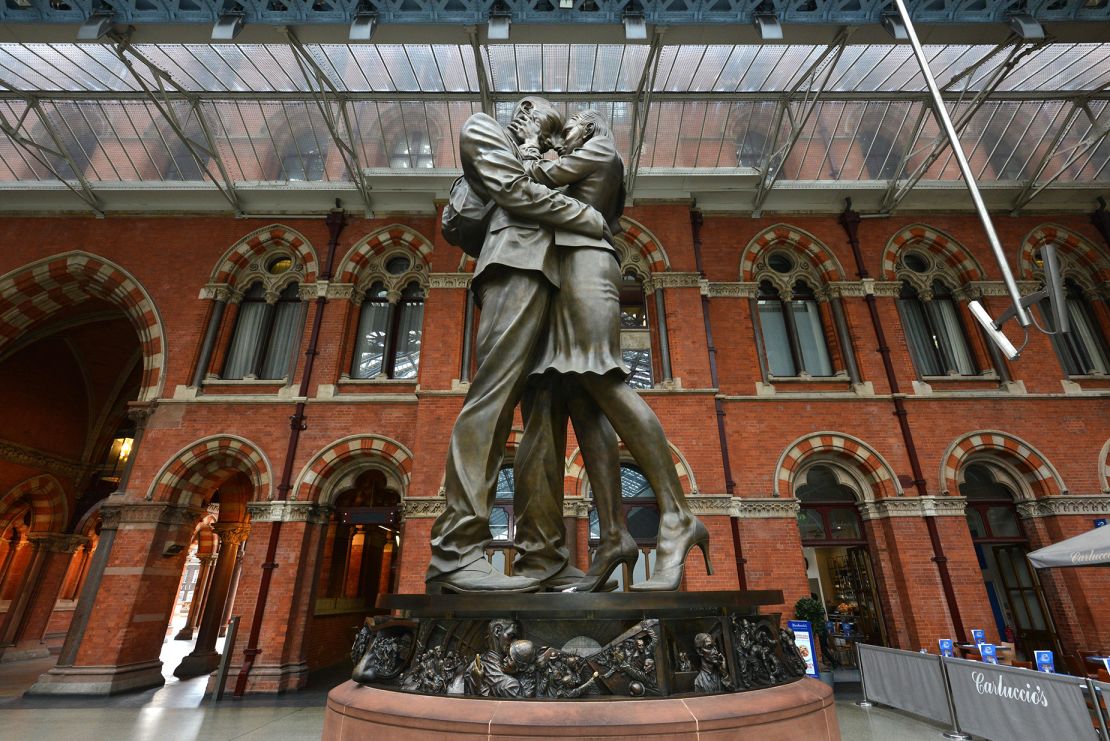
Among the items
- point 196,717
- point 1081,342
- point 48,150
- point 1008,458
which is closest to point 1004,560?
point 1008,458

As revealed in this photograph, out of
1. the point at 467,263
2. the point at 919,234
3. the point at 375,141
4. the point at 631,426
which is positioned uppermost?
the point at 375,141

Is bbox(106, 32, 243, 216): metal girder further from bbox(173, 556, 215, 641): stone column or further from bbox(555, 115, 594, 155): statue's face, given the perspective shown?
bbox(173, 556, 215, 641): stone column

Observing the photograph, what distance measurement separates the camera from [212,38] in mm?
7992

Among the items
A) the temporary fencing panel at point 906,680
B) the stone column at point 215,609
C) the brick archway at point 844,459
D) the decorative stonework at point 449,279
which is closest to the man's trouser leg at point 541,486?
the temporary fencing panel at point 906,680

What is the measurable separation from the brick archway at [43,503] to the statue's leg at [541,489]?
57.6 ft

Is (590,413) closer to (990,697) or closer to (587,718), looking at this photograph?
(587,718)

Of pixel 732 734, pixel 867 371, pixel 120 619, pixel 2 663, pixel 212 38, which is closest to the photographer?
pixel 732 734

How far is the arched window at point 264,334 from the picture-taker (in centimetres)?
1130

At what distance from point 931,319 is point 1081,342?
3.08 meters

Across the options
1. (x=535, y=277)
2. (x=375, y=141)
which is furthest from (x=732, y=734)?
(x=375, y=141)

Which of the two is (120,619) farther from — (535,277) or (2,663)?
(535,277)

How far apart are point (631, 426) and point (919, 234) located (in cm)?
1227

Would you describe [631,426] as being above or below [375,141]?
below

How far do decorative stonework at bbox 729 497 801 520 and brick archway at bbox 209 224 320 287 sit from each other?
9419 mm
